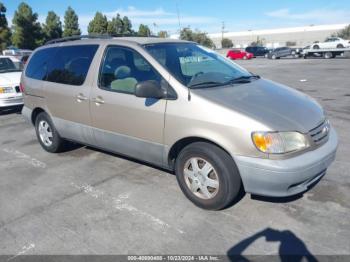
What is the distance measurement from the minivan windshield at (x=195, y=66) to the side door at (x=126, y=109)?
0.22 meters

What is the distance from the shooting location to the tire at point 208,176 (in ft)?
10.8

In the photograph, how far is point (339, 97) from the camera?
982 centimetres

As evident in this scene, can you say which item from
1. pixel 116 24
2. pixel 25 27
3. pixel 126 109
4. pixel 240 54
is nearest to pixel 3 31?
pixel 25 27

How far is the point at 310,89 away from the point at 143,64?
9.32 metres

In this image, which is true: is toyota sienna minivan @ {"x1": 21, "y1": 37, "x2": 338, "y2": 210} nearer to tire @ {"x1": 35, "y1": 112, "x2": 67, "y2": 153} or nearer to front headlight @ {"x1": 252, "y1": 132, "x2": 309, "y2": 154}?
front headlight @ {"x1": 252, "y1": 132, "x2": 309, "y2": 154}

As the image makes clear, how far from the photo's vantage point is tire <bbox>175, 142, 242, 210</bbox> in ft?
10.8

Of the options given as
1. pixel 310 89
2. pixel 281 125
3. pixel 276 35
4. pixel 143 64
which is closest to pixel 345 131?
pixel 281 125

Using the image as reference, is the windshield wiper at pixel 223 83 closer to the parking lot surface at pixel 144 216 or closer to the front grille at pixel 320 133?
the front grille at pixel 320 133

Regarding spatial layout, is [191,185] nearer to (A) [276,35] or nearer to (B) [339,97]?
(B) [339,97]

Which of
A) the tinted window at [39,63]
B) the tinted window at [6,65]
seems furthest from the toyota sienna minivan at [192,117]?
the tinted window at [6,65]

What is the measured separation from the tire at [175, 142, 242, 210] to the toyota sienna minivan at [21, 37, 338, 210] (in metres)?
0.01

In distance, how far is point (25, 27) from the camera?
51.2m

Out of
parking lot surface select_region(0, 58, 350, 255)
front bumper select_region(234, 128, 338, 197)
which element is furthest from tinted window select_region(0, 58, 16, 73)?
front bumper select_region(234, 128, 338, 197)

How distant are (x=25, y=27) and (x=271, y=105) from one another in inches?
2182
